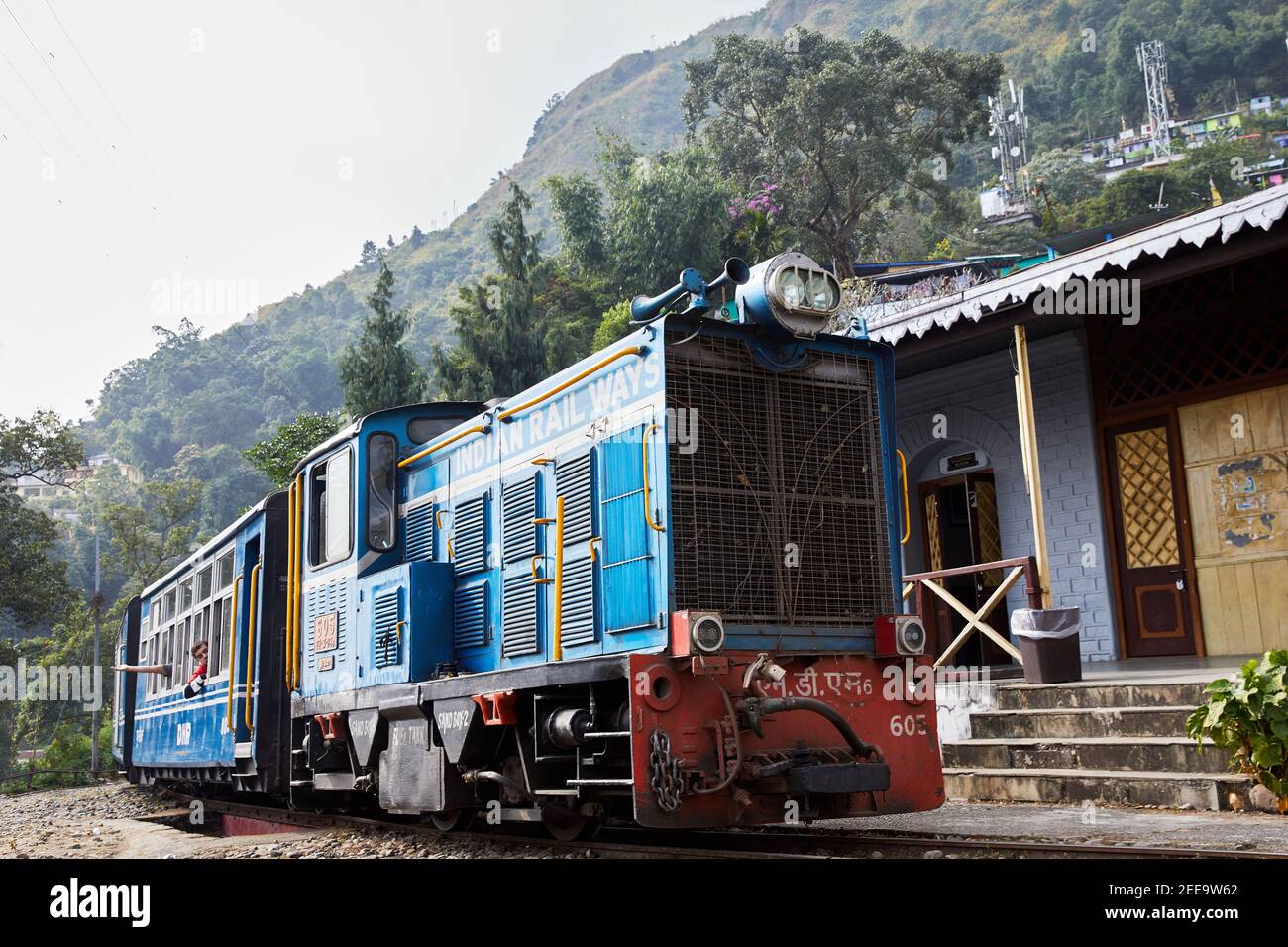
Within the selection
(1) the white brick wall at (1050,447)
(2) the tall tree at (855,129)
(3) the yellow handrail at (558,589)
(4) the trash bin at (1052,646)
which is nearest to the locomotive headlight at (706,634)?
(3) the yellow handrail at (558,589)

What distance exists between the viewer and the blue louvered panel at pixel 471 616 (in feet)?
24.3

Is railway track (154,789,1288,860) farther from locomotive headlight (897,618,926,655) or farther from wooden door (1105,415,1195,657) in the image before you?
wooden door (1105,415,1195,657)

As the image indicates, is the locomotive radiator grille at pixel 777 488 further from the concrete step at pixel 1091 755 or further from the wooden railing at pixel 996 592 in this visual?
the wooden railing at pixel 996 592

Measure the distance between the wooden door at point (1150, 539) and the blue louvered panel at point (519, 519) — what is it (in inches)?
289

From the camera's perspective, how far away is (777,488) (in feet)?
20.6

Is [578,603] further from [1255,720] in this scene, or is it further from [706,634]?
[1255,720]

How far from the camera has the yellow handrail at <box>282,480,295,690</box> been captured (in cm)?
918

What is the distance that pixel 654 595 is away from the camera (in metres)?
5.84

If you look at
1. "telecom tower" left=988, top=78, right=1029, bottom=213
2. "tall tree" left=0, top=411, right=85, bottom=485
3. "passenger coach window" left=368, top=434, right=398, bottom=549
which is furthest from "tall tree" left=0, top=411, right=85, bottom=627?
"telecom tower" left=988, top=78, right=1029, bottom=213

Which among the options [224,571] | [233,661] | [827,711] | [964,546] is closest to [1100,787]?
[827,711]

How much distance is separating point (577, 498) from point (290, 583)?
148 inches

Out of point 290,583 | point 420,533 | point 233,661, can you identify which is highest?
point 420,533

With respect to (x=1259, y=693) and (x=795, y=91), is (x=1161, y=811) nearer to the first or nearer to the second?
(x=1259, y=693)

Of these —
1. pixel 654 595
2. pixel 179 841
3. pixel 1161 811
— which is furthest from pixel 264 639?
pixel 1161 811
